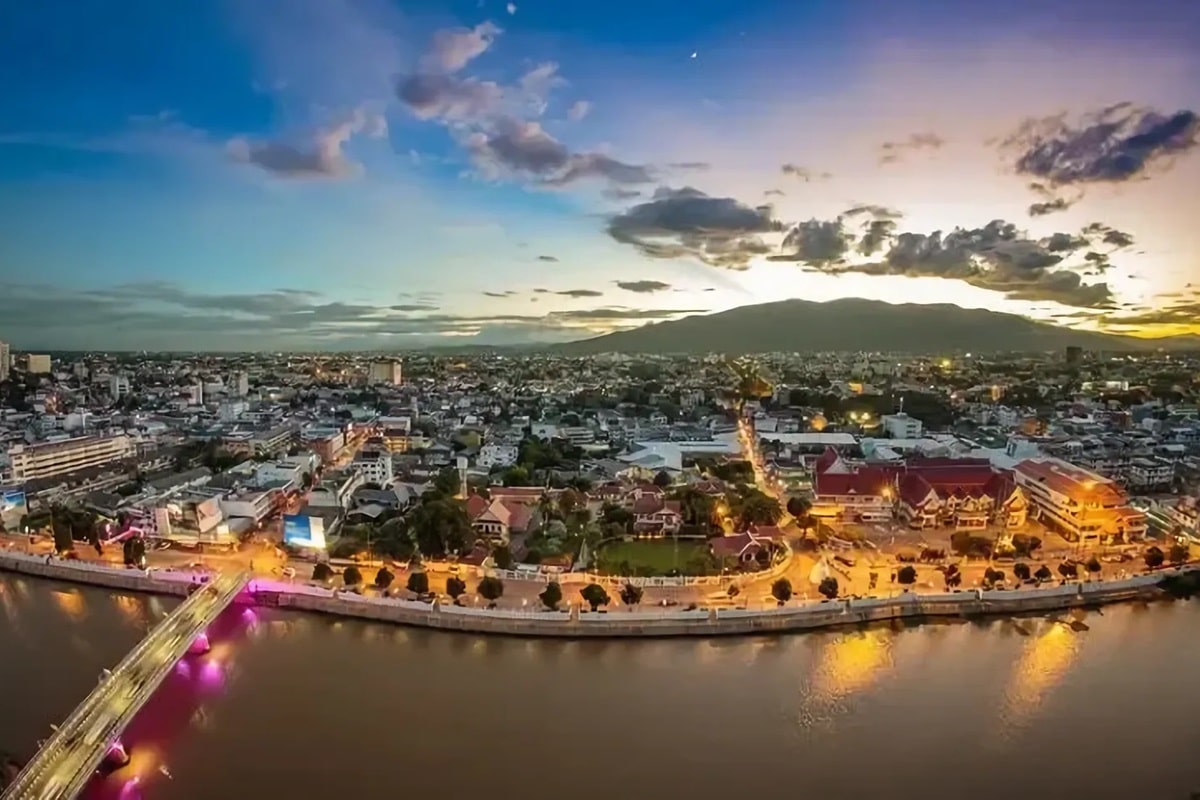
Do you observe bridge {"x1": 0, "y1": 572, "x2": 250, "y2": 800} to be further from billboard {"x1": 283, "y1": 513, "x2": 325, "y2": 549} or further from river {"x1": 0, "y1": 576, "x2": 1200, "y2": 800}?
billboard {"x1": 283, "y1": 513, "x2": 325, "y2": 549}

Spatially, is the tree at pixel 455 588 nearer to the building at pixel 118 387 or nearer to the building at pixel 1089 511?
the building at pixel 1089 511

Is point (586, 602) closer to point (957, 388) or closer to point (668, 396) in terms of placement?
point (668, 396)

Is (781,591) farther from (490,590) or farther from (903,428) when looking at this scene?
(903,428)

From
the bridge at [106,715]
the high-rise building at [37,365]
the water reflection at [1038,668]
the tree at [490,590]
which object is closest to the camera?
the bridge at [106,715]

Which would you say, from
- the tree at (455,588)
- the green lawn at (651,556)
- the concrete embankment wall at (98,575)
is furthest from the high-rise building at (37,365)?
the green lawn at (651,556)

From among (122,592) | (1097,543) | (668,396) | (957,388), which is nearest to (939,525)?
(1097,543)

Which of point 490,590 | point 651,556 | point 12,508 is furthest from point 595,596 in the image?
point 12,508
